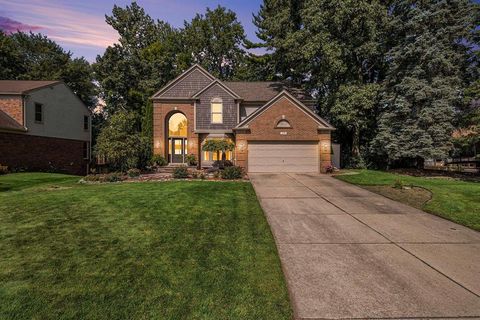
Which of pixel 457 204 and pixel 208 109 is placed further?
pixel 208 109

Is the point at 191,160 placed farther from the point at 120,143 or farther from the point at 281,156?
the point at 281,156

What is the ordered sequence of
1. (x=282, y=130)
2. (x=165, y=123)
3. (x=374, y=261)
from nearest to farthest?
(x=374, y=261)
(x=282, y=130)
(x=165, y=123)

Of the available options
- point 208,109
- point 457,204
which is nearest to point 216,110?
point 208,109

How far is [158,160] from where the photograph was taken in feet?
81.6

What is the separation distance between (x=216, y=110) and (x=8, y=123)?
53.5 feet

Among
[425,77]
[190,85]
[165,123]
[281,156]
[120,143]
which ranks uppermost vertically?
[190,85]

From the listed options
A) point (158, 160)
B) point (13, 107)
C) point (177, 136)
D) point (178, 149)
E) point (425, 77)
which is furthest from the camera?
point (178, 149)

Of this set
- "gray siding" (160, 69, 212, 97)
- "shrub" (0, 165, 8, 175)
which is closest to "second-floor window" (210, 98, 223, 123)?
"gray siding" (160, 69, 212, 97)

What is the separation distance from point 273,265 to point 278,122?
1599 cm

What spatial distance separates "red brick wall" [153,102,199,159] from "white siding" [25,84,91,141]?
8438 mm

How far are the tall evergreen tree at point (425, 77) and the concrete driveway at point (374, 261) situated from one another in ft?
48.6

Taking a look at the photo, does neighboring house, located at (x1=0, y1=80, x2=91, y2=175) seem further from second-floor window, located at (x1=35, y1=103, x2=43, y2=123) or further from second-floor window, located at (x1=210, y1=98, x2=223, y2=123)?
second-floor window, located at (x1=210, y1=98, x2=223, y2=123)

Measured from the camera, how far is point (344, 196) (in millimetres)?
11523

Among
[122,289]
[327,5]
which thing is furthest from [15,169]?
[327,5]
